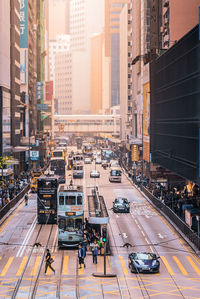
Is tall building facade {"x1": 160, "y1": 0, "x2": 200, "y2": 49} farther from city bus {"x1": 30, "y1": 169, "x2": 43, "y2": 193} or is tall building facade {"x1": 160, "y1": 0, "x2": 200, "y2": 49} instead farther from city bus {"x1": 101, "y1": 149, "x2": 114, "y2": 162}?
city bus {"x1": 101, "y1": 149, "x2": 114, "y2": 162}

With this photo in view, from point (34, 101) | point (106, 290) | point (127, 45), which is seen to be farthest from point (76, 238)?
point (127, 45)

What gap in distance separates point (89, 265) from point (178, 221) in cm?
1614

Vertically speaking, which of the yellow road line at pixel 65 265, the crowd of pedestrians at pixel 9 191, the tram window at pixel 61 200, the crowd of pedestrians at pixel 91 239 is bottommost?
the yellow road line at pixel 65 265

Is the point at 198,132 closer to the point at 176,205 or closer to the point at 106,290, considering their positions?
the point at 176,205

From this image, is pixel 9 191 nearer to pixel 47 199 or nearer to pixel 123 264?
pixel 47 199

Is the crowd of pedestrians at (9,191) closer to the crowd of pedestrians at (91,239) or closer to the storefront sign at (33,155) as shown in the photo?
the storefront sign at (33,155)

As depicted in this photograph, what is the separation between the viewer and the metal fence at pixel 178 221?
4716cm

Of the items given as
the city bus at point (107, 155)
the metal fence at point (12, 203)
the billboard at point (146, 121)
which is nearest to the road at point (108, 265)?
the metal fence at point (12, 203)

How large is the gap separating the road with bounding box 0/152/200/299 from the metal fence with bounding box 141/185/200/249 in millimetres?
770

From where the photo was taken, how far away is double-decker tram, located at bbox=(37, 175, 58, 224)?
5606 centimetres

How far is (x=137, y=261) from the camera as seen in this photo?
38.6 metres

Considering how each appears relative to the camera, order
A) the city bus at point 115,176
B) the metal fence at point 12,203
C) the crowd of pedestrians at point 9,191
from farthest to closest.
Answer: the city bus at point 115,176
the crowd of pedestrians at point 9,191
the metal fence at point 12,203

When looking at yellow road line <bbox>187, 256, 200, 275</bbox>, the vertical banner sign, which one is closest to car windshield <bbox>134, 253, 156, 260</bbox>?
yellow road line <bbox>187, 256, 200, 275</bbox>

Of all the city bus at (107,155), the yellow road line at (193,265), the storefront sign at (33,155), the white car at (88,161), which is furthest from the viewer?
the city bus at (107,155)
